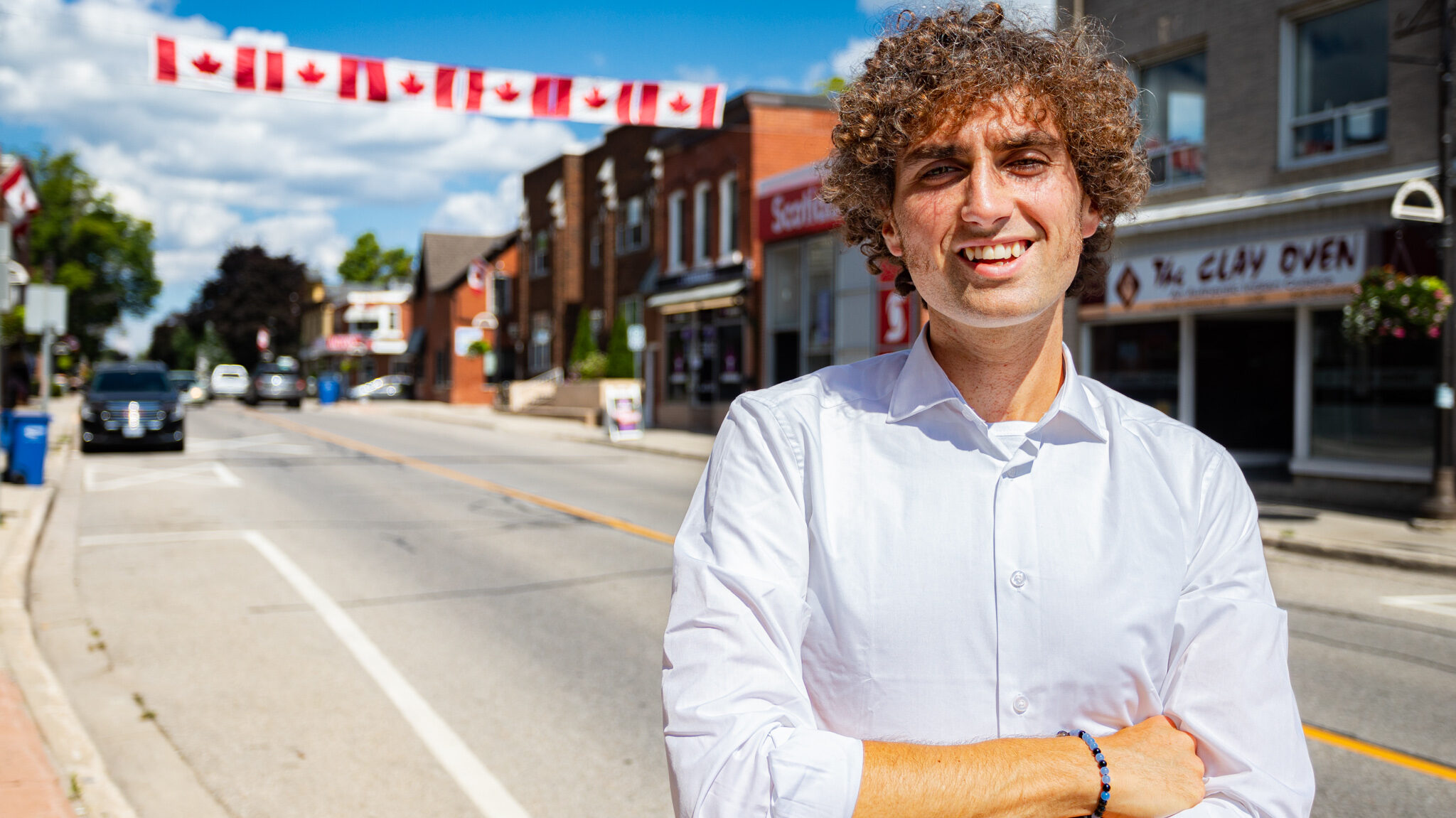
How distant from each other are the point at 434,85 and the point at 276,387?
119 ft

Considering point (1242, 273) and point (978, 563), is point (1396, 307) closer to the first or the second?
point (1242, 273)

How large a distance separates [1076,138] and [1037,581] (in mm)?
691

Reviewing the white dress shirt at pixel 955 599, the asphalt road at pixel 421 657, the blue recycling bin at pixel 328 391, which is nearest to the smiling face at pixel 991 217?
the white dress shirt at pixel 955 599

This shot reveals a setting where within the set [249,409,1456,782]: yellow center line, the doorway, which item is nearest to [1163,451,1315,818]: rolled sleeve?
[249,409,1456,782]: yellow center line

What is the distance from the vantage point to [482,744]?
17.2ft

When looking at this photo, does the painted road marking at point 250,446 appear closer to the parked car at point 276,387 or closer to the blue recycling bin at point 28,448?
the blue recycling bin at point 28,448

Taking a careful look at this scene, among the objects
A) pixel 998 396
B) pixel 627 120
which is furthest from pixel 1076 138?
pixel 627 120

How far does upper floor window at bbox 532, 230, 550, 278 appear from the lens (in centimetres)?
4431

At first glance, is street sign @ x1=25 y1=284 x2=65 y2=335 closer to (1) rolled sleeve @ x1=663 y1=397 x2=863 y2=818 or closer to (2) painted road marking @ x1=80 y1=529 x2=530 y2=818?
(2) painted road marking @ x1=80 y1=529 x2=530 y2=818

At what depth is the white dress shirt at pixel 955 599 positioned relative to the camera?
1595 millimetres

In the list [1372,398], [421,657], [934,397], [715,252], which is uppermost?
[715,252]

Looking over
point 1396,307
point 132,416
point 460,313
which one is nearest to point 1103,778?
point 1396,307

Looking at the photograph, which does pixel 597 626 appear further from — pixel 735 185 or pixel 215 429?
pixel 215 429

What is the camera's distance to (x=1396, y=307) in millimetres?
11812
